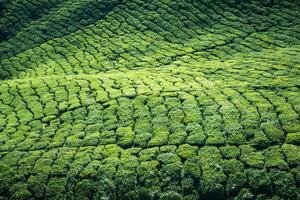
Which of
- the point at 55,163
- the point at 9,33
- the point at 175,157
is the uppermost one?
the point at 175,157

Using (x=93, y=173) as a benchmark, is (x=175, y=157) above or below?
above

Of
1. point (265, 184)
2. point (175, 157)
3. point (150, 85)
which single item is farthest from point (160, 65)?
point (265, 184)

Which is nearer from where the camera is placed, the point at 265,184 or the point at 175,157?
the point at 265,184

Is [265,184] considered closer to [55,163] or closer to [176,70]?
[55,163]

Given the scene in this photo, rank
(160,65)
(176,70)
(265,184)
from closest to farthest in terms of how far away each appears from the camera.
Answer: (265,184) → (176,70) → (160,65)

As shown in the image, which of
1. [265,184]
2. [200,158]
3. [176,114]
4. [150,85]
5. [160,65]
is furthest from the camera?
[160,65]

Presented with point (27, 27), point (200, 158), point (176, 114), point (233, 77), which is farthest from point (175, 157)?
point (27, 27)
